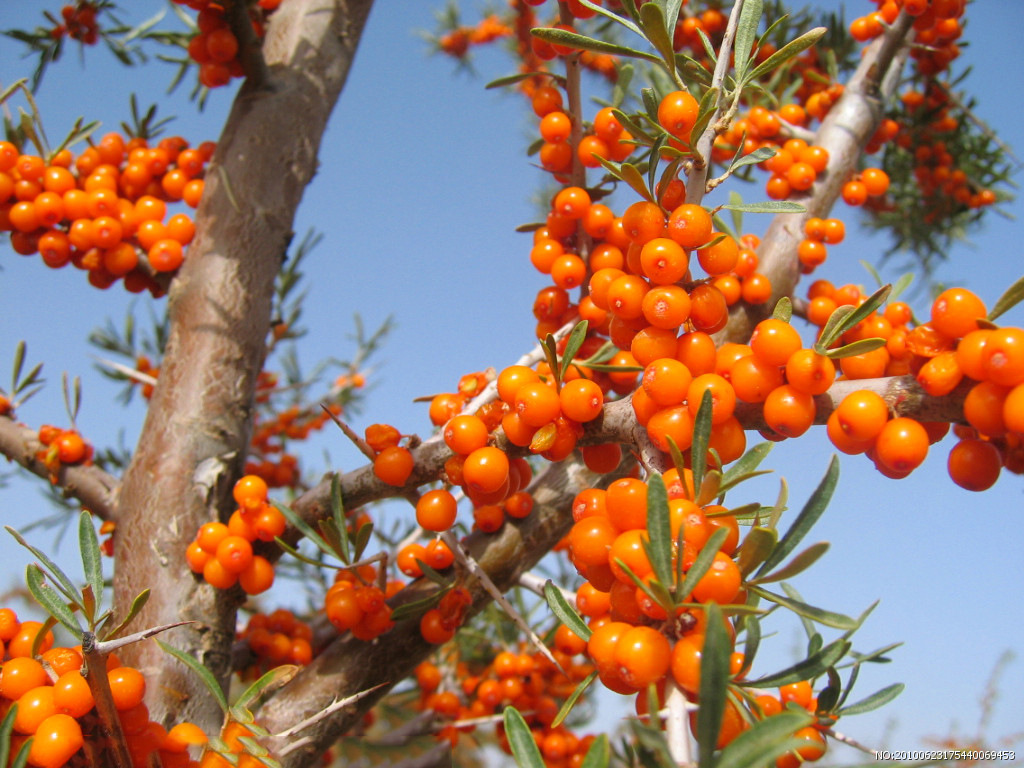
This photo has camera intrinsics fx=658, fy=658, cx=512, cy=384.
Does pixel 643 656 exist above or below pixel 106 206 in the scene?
below

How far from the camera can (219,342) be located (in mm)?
2039

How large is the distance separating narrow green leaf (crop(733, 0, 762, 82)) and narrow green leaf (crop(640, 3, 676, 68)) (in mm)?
117

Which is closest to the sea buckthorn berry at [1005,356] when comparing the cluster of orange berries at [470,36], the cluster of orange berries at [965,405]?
the cluster of orange berries at [965,405]

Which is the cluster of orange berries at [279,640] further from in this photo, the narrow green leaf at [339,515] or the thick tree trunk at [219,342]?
the narrow green leaf at [339,515]

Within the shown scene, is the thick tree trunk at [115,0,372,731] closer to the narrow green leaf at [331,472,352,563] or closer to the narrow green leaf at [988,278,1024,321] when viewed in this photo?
the narrow green leaf at [331,472,352,563]

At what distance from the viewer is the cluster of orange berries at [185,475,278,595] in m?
1.64

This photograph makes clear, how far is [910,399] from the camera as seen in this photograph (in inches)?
35.2

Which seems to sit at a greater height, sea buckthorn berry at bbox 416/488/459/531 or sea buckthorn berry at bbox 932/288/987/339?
sea buckthorn berry at bbox 932/288/987/339

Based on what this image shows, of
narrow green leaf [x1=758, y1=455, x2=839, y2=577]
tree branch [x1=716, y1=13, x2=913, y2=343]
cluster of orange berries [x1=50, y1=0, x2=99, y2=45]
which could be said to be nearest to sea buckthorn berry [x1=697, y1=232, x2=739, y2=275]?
narrow green leaf [x1=758, y1=455, x2=839, y2=577]

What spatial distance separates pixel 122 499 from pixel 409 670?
0.97 m

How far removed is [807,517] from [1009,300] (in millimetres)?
387

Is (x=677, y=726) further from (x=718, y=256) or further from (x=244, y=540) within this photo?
(x=244, y=540)

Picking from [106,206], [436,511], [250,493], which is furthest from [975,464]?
[106,206]

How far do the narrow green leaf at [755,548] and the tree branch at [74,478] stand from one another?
1.84 metres
